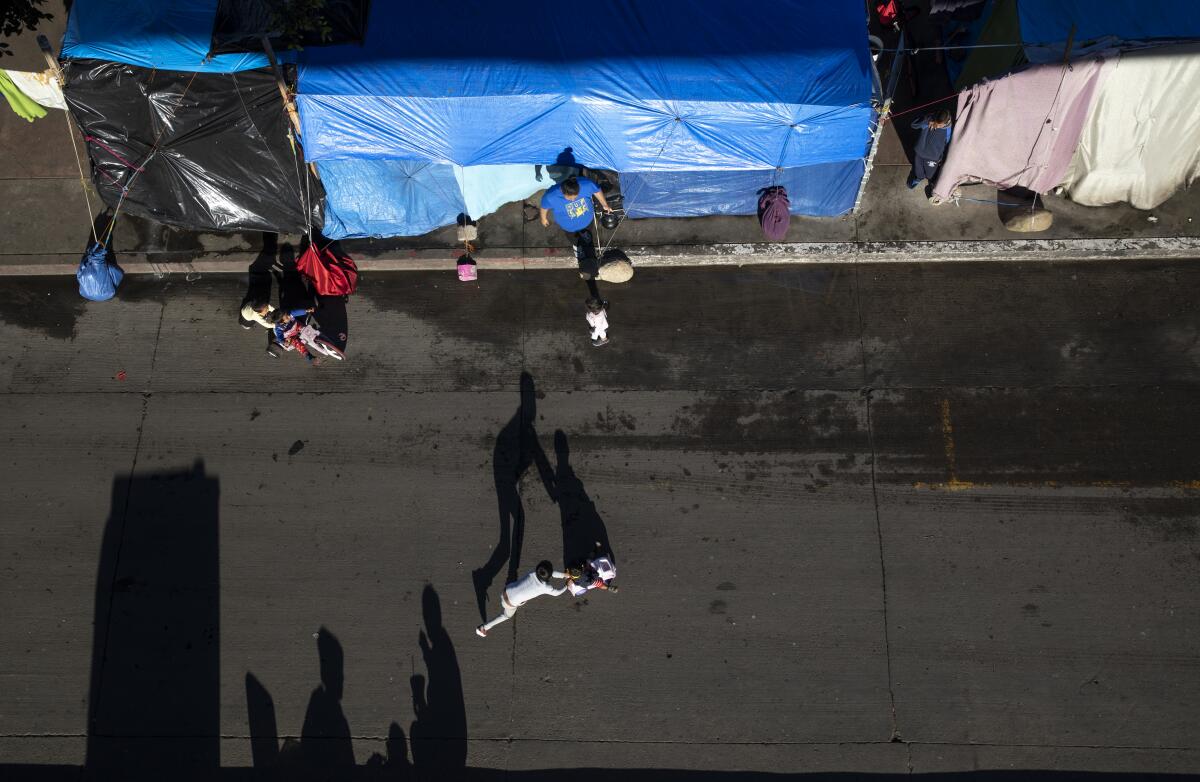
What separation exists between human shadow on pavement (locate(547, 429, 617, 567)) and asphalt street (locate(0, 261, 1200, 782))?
34 millimetres

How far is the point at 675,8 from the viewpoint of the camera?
684cm

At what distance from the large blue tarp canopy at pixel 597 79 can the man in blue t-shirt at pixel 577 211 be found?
1.50ft

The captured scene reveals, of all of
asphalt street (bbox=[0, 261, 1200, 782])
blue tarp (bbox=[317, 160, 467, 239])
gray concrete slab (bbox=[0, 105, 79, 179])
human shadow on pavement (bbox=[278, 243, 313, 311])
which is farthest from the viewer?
gray concrete slab (bbox=[0, 105, 79, 179])

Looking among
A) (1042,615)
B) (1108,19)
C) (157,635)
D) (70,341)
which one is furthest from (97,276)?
(1108,19)

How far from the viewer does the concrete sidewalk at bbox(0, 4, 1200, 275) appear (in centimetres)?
793

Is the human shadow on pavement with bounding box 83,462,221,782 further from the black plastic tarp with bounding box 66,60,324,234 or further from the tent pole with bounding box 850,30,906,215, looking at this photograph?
the tent pole with bounding box 850,30,906,215

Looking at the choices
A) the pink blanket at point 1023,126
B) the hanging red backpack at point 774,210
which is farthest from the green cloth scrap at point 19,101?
the pink blanket at point 1023,126

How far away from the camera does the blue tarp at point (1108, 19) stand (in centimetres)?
684

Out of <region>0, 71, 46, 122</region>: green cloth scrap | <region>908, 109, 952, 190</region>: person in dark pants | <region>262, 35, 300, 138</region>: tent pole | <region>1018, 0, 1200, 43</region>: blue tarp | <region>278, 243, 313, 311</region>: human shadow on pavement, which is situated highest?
<region>0, 71, 46, 122</region>: green cloth scrap

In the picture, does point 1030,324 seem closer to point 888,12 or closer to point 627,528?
point 888,12

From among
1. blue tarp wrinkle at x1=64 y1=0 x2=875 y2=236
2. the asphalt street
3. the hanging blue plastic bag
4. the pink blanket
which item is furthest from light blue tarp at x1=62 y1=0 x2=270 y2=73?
the pink blanket

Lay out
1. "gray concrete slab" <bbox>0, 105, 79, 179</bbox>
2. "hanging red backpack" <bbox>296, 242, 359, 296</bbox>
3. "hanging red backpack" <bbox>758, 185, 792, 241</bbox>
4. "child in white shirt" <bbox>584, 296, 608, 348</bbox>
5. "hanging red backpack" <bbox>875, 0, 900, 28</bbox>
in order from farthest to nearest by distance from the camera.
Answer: "gray concrete slab" <bbox>0, 105, 79, 179</bbox>
"hanging red backpack" <bbox>875, 0, 900, 28</bbox>
"hanging red backpack" <bbox>296, 242, 359, 296</bbox>
"hanging red backpack" <bbox>758, 185, 792, 241</bbox>
"child in white shirt" <bbox>584, 296, 608, 348</bbox>

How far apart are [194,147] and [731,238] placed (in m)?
6.01

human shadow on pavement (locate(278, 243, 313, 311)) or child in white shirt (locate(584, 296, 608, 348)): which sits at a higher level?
human shadow on pavement (locate(278, 243, 313, 311))
